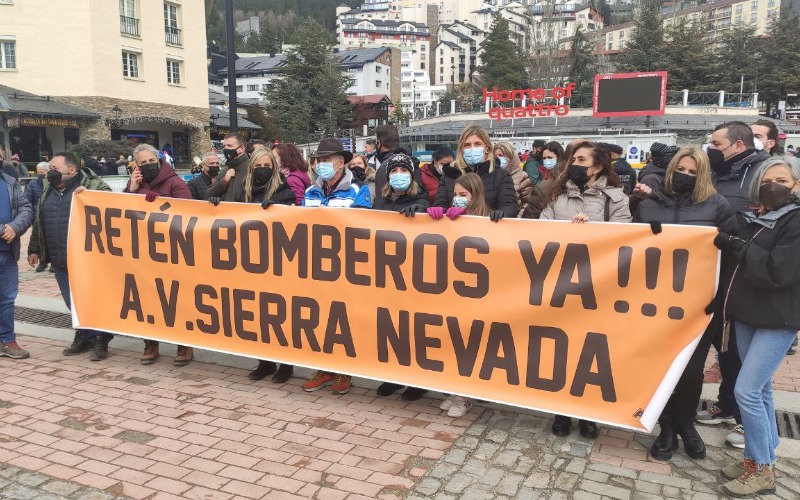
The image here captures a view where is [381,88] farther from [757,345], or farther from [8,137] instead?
[757,345]

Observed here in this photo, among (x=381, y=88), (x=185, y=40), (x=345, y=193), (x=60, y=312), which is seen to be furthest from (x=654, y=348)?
(x=381, y=88)

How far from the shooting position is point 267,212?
196 inches

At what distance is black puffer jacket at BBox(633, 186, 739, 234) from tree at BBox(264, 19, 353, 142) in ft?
167

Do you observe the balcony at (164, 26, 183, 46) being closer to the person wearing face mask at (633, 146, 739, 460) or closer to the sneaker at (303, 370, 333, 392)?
the sneaker at (303, 370, 333, 392)

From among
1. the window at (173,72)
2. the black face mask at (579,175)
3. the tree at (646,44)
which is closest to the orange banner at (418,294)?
the black face mask at (579,175)

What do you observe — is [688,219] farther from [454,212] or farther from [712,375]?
[712,375]

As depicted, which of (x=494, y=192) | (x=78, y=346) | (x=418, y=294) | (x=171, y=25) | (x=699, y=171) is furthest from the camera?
(x=171, y=25)

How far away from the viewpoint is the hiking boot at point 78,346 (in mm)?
5938

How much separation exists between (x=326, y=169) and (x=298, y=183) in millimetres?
759

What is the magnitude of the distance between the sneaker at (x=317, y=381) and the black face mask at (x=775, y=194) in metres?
3.32

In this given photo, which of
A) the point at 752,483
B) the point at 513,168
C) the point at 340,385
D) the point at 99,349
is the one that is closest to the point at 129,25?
the point at 99,349

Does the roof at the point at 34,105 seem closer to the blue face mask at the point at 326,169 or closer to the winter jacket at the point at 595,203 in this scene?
the blue face mask at the point at 326,169

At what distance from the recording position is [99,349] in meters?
5.80

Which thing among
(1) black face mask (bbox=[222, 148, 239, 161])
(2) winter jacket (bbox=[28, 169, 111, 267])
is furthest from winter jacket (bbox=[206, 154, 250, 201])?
(2) winter jacket (bbox=[28, 169, 111, 267])
